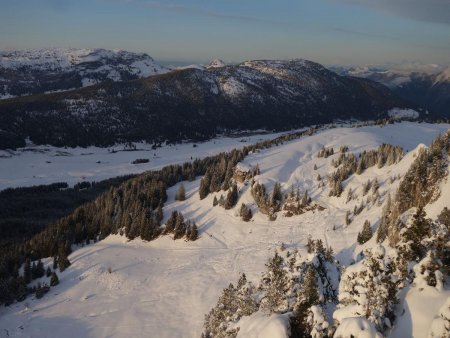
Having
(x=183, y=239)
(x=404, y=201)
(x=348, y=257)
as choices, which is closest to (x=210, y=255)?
(x=183, y=239)

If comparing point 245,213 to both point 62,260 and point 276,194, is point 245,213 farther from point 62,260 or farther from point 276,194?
point 62,260

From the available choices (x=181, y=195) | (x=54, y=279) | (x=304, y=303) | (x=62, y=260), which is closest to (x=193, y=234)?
(x=181, y=195)

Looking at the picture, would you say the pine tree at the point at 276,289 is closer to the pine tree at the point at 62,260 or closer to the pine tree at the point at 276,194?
the pine tree at the point at 276,194

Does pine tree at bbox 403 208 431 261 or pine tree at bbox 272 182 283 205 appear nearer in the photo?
pine tree at bbox 403 208 431 261

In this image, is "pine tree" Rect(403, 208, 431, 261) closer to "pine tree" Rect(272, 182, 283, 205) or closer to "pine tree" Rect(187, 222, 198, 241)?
"pine tree" Rect(187, 222, 198, 241)

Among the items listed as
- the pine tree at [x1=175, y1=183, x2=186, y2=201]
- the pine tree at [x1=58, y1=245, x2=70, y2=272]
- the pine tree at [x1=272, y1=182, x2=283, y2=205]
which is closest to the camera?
the pine tree at [x1=58, y1=245, x2=70, y2=272]

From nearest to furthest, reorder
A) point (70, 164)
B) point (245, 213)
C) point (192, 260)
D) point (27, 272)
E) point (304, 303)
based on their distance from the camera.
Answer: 1. point (304, 303)
2. point (192, 260)
3. point (27, 272)
4. point (245, 213)
5. point (70, 164)

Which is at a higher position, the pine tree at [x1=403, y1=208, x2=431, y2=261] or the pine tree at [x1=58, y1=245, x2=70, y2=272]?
the pine tree at [x1=403, y1=208, x2=431, y2=261]

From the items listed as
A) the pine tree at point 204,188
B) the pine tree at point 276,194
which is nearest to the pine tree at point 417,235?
the pine tree at point 276,194

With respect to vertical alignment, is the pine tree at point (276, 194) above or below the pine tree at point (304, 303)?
below

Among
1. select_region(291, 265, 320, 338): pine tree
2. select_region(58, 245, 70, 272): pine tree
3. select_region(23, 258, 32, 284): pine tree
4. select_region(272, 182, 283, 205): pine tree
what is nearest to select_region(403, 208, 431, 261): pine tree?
select_region(291, 265, 320, 338): pine tree

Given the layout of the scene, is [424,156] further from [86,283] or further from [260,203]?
[86,283]
